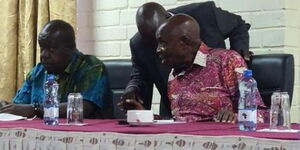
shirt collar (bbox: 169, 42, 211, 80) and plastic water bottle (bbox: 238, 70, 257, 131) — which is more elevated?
shirt collar (bbox: 169, 42, 211, 80)

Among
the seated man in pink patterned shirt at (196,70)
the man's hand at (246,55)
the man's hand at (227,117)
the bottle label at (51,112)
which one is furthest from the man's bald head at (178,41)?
the bottle label at (51,112)

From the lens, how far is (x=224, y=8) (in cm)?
300

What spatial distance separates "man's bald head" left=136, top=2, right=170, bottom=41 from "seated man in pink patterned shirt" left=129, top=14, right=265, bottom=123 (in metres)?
0.26

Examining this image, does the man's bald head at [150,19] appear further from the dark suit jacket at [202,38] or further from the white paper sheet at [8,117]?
the white paper sheet at [8,117]

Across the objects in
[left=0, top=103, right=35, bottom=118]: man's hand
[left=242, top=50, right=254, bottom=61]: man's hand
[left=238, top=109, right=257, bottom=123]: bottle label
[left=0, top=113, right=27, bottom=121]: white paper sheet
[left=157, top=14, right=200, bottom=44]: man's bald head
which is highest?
[left=157, top=14, right=200, bottom=44]: man's bald head

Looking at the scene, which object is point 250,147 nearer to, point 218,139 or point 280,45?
point 218,139

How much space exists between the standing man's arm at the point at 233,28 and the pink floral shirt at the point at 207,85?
27cm

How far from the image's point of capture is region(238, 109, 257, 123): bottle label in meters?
1.58

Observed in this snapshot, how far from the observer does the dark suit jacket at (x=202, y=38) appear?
8.73 feet

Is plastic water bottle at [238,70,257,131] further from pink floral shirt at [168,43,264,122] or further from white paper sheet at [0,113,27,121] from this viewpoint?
white paper sheet at [0,113,27,121]

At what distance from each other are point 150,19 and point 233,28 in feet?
1.27

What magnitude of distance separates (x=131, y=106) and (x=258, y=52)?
876 mm

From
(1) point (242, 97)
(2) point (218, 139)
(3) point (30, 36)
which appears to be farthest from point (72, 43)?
(2) point (218, 139)

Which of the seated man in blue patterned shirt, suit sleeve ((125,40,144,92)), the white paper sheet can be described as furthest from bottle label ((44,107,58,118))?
suit sleeve ((125,40,144,92))
